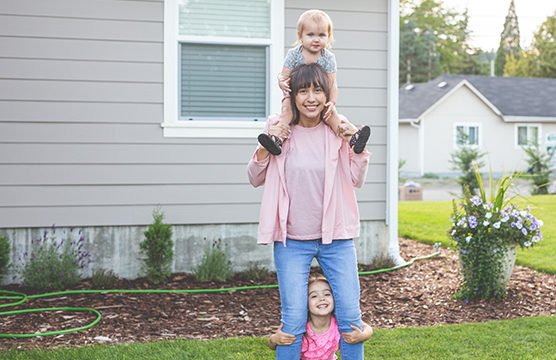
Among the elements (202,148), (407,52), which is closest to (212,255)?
(202,148)

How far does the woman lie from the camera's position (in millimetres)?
2650

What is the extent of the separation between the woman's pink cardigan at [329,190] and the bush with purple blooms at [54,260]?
10.6 feet

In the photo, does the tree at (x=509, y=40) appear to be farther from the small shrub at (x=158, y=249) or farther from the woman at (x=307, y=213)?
the woman at (x=307, y=213)

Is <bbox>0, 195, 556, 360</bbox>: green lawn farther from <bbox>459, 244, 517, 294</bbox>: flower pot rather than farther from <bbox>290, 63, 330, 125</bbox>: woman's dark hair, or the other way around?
<bbox>290, 63, 330, 125</bbox>: woman's dark hair

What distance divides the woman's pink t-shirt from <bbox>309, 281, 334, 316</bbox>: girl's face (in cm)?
27

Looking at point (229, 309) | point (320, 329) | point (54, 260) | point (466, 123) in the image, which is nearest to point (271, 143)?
point (320, 329)

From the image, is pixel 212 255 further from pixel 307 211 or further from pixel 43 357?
pixel 307 211

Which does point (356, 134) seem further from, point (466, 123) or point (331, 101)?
point (466, 123)

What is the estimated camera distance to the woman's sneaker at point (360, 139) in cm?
256

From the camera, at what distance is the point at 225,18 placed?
5746 mm

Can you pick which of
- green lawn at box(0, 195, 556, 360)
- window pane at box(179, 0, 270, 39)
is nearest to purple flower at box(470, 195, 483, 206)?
green lawn at box(0, 195, 556, 360)

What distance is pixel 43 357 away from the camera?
3.34 m

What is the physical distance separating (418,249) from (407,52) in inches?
1346

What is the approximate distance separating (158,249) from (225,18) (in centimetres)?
248
